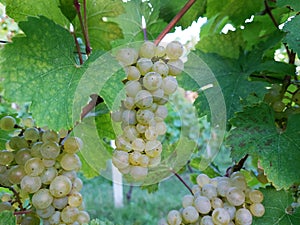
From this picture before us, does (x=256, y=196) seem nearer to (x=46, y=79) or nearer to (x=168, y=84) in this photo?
(x=168, y=84)

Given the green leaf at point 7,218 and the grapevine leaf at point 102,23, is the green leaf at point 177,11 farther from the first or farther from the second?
the green leaf at point 7,218

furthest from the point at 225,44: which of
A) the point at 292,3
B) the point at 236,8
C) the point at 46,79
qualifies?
the point at 46,79

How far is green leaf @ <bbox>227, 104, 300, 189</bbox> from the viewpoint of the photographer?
2.12 feet

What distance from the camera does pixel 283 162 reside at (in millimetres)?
649

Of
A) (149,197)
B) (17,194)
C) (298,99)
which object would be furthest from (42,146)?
(149,197)

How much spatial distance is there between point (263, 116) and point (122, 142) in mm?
241

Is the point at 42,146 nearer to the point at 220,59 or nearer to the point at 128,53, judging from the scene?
the point at 128,53

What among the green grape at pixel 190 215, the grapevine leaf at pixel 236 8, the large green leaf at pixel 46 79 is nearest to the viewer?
the large green leaf at pixel 46 79

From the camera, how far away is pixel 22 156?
2.20 ft

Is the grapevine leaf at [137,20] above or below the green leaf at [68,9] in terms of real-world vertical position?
below

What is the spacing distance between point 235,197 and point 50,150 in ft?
0.97

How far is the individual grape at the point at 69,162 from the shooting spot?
662 millimetres

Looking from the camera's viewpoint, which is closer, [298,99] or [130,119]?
[130,119]

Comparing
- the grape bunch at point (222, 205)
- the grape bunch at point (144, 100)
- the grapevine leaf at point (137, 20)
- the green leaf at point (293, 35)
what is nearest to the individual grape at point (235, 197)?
the grape bunch at point (222, 205)
